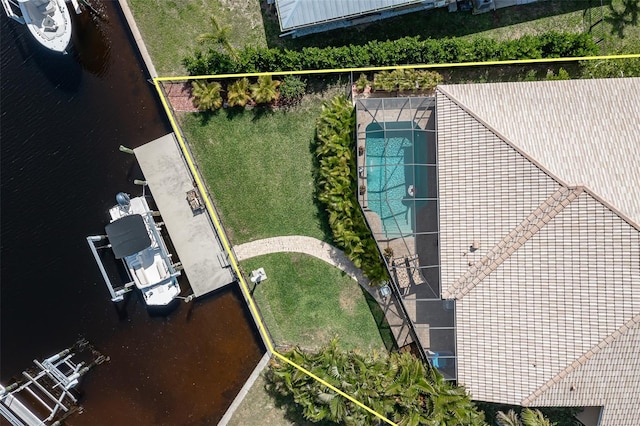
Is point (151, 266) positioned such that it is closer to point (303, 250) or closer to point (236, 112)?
point (303, 250)

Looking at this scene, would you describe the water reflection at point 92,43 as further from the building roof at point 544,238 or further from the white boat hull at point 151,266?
the building roof at point 544,238

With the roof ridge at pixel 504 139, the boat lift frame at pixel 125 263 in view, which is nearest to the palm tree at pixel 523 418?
the roof ridge at pixel 504 139

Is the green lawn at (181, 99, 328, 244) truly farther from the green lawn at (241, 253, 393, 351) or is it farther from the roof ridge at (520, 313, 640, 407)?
the roof ridge at (520, 313, 640, 407)

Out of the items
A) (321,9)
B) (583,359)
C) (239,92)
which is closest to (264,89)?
(239,92)

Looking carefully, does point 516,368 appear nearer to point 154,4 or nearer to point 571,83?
point 571,83

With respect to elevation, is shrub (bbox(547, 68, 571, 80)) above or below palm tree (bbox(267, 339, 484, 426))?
above

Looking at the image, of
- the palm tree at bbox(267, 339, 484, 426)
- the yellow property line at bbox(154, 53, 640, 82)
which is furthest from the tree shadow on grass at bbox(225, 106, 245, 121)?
the palm tree at bbox(267, 339, 484, 426)
